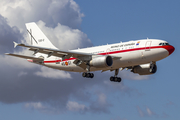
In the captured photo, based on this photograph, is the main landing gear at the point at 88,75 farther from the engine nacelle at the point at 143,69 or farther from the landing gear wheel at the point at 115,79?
the engine nacelle at the point at 143,69

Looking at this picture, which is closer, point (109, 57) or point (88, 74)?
point (109, 57)

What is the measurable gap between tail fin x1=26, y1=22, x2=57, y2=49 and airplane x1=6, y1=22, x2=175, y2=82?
5.92 metres

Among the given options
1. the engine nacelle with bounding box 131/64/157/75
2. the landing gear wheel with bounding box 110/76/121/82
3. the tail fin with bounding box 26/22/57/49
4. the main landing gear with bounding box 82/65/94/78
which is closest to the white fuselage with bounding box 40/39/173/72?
the main landing gear with bounding box 82/65/94/78

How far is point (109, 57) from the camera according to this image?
61.3m

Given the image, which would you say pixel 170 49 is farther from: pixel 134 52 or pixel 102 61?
pixel 102 61

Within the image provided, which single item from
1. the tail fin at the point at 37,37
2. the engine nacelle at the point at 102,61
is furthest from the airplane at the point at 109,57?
the tail fin at the point at 37,37

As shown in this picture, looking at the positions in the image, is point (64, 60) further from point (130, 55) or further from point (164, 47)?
point (164, 47)

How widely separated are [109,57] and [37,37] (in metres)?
23.4

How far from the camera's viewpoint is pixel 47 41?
77.3 m

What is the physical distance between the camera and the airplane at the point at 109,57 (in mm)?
59438

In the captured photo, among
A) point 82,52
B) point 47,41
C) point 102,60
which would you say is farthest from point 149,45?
point 47,41

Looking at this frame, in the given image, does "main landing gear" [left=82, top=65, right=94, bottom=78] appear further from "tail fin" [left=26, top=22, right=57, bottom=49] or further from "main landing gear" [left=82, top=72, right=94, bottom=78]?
"tail fin" [left=26, top=22, right=57, bottom=49]

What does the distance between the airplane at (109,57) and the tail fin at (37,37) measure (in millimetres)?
5925

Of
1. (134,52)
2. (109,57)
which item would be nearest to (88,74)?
(109,57)
